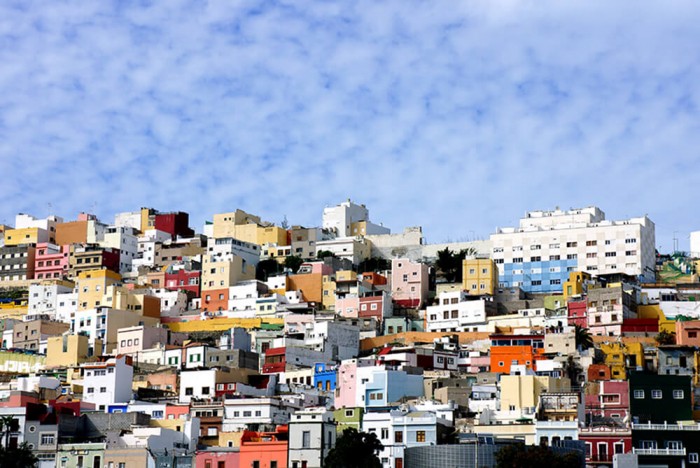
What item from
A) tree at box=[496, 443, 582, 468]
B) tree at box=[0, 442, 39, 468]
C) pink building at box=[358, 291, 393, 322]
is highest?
pink building at box=[358, 291, 393, 322]

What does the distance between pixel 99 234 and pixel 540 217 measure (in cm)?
4474

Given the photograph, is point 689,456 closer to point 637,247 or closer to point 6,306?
point 637,247

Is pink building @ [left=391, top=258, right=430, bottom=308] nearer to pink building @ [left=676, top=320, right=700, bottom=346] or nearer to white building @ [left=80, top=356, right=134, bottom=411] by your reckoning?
pink building @ [left=676, top=320, right=700, bottom=346]

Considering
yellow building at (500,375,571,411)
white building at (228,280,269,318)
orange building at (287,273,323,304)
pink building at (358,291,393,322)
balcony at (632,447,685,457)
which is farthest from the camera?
orange building at (287,273,323,304)

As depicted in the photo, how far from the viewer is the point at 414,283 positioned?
102m

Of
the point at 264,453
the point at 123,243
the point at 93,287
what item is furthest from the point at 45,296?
the point at 264,453

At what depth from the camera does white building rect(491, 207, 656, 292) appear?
9981 cm

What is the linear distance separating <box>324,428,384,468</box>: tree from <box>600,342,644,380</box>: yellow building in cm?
2309

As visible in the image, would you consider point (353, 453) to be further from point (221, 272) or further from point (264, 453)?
point (221, 272)

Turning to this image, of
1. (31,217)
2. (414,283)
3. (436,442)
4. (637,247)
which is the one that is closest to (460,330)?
(414,283)

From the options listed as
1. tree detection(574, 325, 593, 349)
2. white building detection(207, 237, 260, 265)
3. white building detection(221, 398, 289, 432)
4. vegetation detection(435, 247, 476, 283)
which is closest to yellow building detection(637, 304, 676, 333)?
tree detection(574, 325, 593, 349)

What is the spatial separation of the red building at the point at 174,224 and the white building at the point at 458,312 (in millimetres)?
38952

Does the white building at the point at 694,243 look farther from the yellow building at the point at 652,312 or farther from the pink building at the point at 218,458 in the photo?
the pink building at the point at 218,458

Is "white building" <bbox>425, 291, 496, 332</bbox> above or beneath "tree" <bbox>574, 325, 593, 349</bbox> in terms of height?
above
